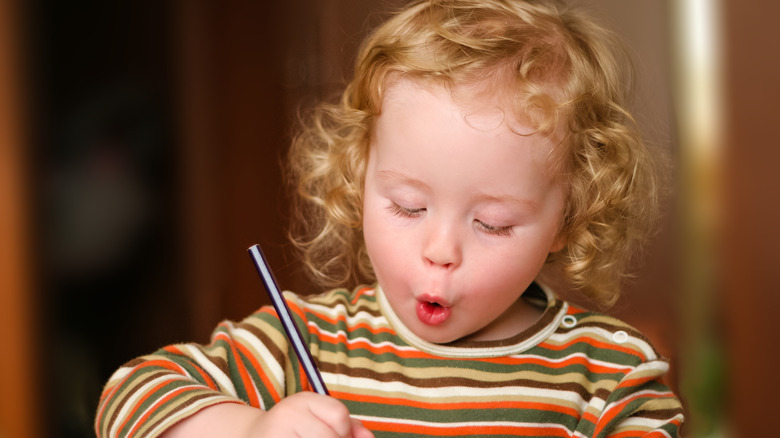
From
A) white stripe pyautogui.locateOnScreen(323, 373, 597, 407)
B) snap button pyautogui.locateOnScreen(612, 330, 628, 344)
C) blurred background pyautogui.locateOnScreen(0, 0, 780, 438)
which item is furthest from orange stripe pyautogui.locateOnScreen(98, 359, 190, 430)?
blurred background pyautogui.locateOnScreen(0, 0, 780, 438)

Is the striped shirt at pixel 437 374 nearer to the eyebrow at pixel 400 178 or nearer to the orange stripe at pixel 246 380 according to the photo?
the orange stripe at pixel 246 380

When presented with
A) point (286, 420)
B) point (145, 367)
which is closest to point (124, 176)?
point (145, 367)

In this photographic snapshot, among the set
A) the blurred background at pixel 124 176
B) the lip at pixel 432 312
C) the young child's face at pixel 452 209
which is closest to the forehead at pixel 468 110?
the young child's face at pixel 452 209

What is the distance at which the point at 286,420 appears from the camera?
1.40ft

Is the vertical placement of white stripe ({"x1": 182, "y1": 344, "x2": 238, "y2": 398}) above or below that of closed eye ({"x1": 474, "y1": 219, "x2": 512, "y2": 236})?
below

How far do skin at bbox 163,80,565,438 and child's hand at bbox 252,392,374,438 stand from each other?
0.12m

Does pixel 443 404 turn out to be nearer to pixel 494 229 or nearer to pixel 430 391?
pixel 430 391

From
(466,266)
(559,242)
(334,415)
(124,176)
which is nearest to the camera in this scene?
(334,415)

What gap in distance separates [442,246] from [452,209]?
0.02m

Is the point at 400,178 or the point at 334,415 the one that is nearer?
the point at 334,415

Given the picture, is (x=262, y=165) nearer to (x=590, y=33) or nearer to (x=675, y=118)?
(x=590, y=33)

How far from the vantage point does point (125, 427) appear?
496mm

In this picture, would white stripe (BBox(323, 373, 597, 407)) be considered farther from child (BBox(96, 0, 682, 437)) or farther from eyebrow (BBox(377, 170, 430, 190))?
eyebrow (BBox(377, 170, 430, 190))

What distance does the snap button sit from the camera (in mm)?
614
